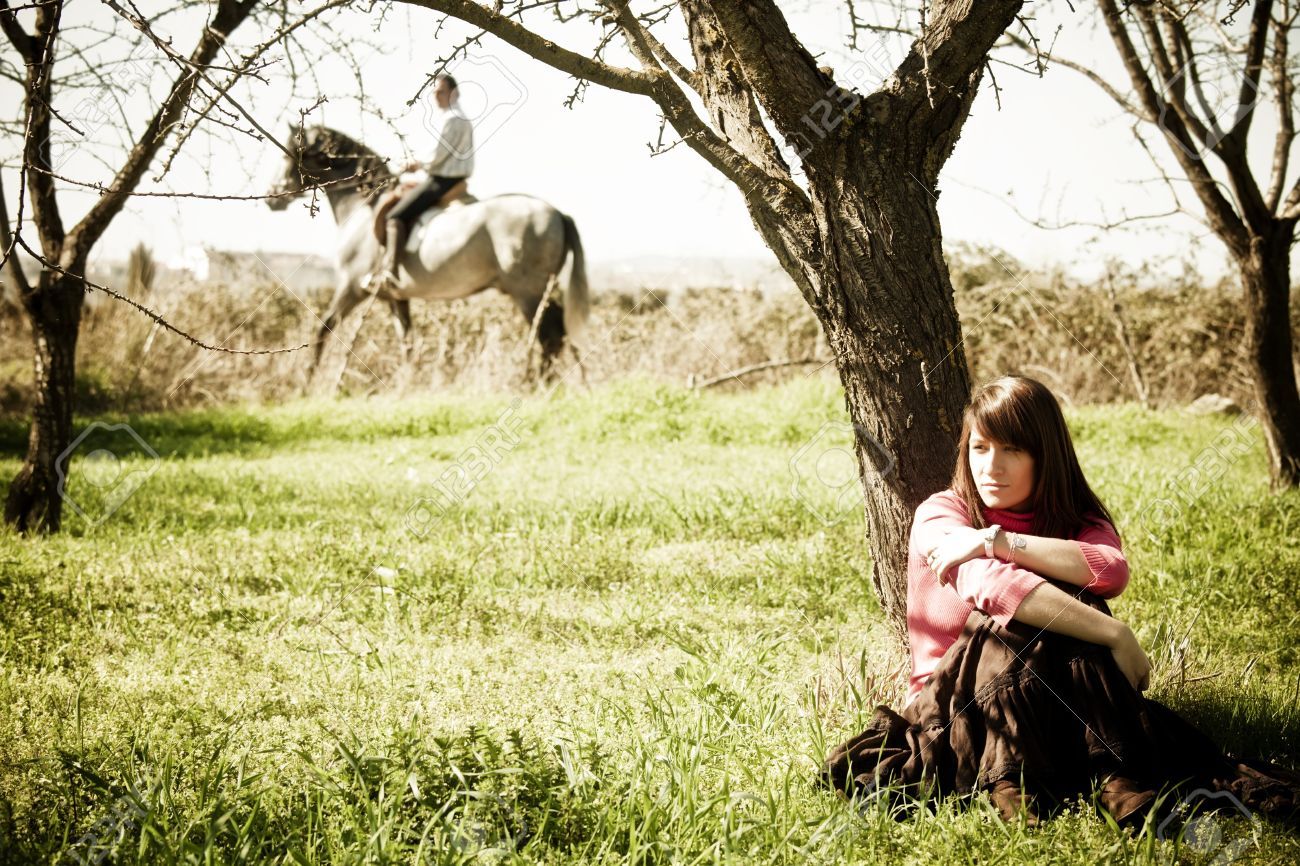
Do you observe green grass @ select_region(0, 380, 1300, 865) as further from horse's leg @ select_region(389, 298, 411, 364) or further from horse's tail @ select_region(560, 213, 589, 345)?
horse's leg @ select_region(389, 298, 411, 364)

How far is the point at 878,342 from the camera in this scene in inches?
112

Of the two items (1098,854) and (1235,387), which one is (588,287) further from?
(1098,854)

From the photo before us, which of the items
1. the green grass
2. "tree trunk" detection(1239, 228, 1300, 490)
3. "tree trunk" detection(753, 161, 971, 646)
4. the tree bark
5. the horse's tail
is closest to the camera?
the green grass

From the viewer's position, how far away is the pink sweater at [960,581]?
2.39 meters

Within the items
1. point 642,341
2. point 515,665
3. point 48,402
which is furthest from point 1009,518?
point 642,341

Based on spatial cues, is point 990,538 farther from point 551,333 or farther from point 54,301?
point 551,333

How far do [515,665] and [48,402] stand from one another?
2889mm

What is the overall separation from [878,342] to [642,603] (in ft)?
5.39

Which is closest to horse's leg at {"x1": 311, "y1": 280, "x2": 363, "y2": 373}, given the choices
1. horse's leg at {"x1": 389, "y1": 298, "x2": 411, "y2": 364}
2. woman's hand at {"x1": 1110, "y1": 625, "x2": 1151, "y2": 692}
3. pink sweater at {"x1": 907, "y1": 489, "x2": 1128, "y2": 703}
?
horse's leg at {"x1": 389, "y1": 298, "x2": 411, "y2": 364}

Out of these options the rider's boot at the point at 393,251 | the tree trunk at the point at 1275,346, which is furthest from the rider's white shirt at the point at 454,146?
the tree trunk at the point at 1275,346

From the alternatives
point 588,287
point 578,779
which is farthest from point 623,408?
point 578,779

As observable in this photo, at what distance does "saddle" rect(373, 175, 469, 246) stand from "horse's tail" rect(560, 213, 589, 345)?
1182mm

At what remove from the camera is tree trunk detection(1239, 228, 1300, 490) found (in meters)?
5.74

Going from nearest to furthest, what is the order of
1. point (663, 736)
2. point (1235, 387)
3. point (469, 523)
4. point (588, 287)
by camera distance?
point (663, 736)
point (469, 523)
point (1235, 387)
point (588, 287)
